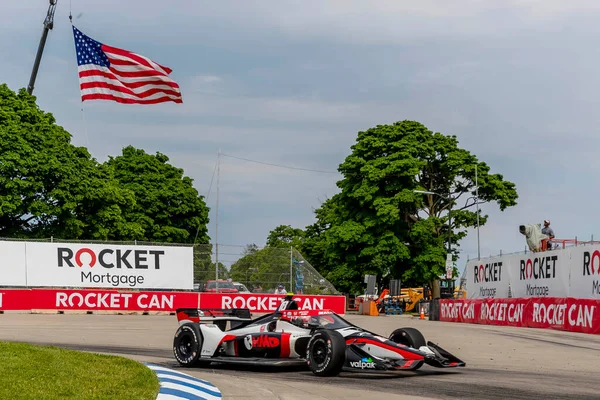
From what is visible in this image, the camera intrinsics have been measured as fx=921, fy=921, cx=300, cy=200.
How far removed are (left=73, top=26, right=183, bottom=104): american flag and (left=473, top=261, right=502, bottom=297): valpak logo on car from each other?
52.1 ft

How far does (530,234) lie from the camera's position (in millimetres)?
33094

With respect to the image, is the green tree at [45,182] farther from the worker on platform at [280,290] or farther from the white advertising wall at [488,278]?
the white advertising wall at [488,278]

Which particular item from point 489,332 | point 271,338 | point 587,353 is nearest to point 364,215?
point 489,332

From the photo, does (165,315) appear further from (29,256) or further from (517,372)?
(517,372)

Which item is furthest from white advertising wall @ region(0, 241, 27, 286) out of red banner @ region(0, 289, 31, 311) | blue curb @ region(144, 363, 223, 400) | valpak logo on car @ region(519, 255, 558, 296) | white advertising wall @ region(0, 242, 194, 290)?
blue curb @ region(144, 363, 223, 400)

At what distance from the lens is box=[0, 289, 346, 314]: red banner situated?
36250 millimetres

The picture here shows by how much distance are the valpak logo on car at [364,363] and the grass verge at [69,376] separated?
3139 mm

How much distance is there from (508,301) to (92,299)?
1660 cm

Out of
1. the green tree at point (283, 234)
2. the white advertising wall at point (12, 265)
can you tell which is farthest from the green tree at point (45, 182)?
the green tree at point (283, 234)

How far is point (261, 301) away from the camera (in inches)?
1563

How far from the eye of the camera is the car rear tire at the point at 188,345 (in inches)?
629

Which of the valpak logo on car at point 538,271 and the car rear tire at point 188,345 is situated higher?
the valpak logo on car at point 538,271

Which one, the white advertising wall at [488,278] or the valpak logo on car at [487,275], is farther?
the valpak logo on car at [487,275]

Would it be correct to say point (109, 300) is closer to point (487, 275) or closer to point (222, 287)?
point (222, 287)
